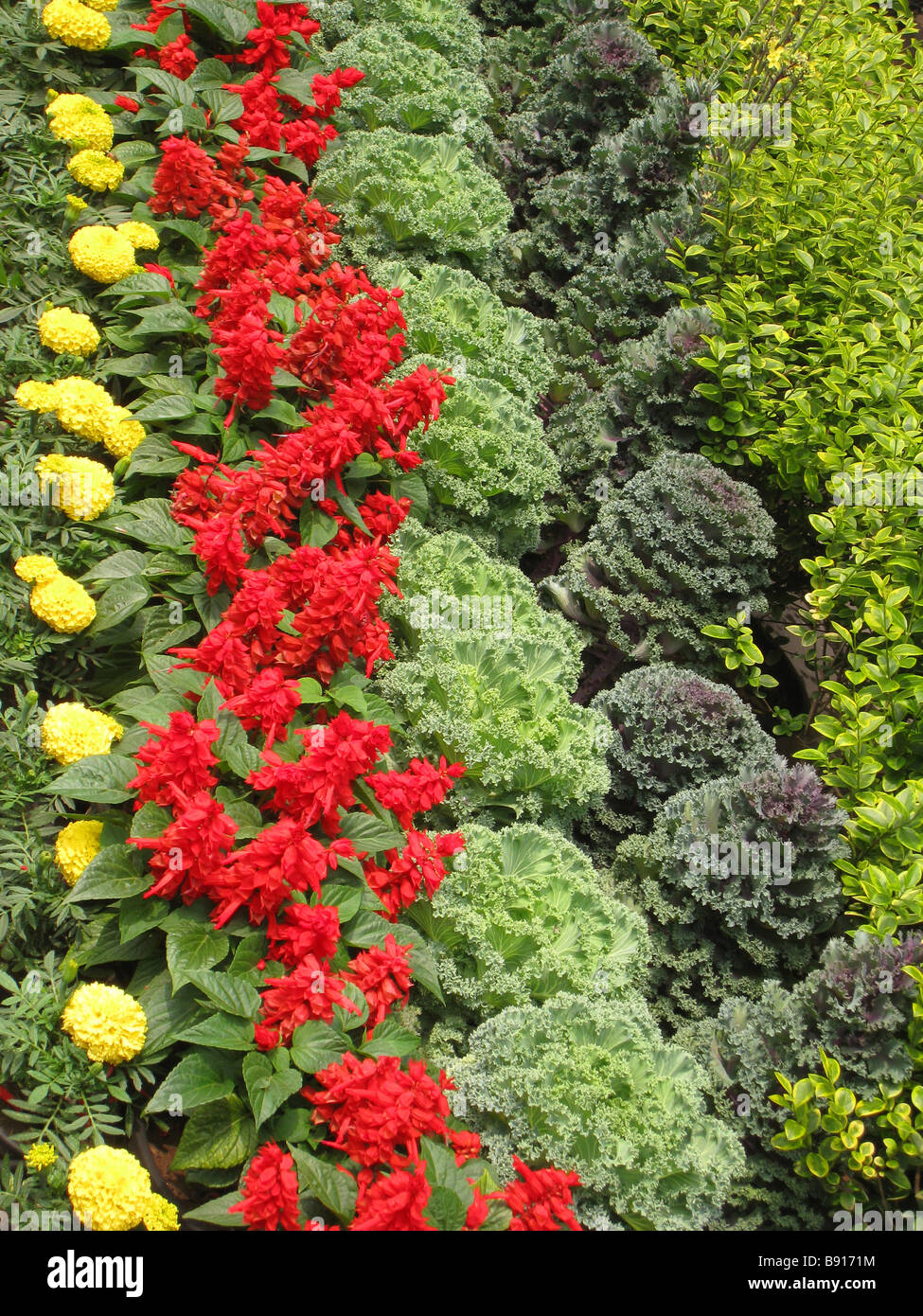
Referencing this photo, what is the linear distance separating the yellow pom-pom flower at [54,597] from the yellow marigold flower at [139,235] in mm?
1372

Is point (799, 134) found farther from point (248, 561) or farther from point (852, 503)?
point (248, 561)

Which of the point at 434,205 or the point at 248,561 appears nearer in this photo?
the point at 248,561

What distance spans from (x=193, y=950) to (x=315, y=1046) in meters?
0.35

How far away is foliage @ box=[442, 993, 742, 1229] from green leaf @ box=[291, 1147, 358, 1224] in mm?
505

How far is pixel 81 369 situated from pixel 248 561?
90 cm

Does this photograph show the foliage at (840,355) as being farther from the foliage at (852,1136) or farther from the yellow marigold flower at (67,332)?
the yellow marigold flower at (67,332)

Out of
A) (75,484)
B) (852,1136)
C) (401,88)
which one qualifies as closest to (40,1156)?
(75,484)

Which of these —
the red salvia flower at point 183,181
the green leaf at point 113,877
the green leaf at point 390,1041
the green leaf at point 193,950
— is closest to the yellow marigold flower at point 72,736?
the green leaf at point 113,877

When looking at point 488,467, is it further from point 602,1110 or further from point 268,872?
point 602,1110

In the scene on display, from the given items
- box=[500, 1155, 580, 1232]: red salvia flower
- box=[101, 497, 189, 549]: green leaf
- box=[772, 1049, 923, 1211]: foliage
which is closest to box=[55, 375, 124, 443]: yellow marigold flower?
box=[101, 497, 189, 549]: green leaf

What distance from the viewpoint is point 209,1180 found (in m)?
2.12

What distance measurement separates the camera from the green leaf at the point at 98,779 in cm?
228

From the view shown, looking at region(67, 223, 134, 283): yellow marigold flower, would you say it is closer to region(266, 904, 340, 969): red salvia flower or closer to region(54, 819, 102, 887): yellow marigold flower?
region(54, 819, 102, 887): yellow marigold flower
